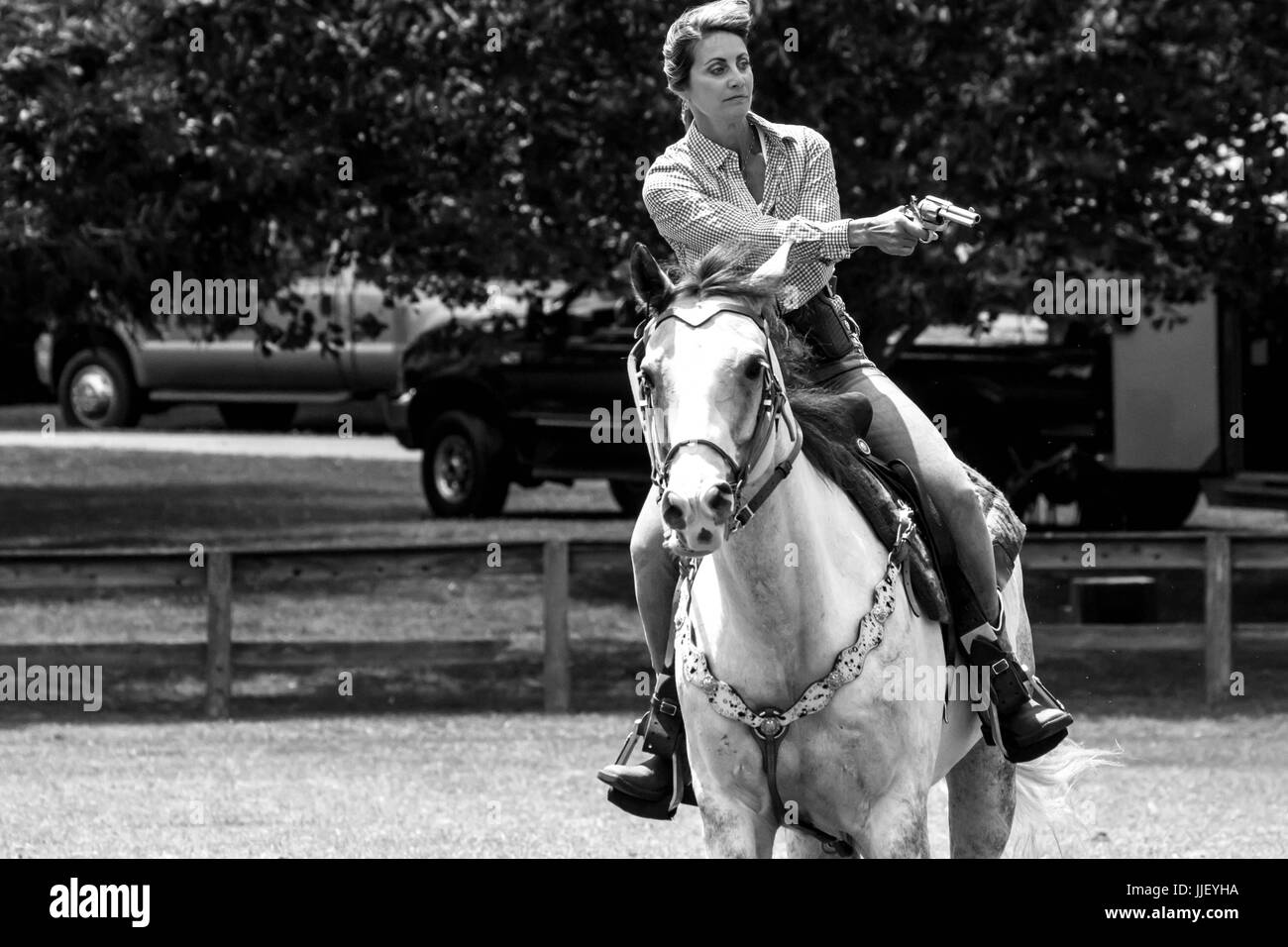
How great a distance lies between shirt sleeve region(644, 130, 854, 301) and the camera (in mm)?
5898

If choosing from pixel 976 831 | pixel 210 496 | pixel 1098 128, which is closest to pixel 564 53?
pixel 1098 128

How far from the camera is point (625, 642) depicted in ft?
53.4

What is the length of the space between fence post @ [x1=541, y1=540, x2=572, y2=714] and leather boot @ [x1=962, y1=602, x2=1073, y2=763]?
24.2ft

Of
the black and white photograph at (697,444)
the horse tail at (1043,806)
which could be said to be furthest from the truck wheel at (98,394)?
the horse tail at (1043,806)

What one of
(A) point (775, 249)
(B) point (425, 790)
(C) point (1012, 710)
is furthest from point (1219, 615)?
(A) point (775, 249)

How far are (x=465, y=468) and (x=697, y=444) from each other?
1721 centimetres

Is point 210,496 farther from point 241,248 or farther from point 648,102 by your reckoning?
point 648,102

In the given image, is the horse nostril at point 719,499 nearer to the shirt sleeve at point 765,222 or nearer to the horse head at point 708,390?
the horse head at point 708,390

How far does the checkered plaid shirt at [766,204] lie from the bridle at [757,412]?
37 centimetres

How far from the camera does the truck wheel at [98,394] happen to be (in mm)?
31234

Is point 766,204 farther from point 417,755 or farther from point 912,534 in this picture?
point 417,755

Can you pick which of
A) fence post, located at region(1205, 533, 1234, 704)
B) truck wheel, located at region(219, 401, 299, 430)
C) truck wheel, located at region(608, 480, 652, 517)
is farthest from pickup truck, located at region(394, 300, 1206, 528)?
truck wheel, located at region(219, 401, 299, 430)

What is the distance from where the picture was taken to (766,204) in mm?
6184

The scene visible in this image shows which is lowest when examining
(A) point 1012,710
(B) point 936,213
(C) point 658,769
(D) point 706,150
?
(C) point 658,769
